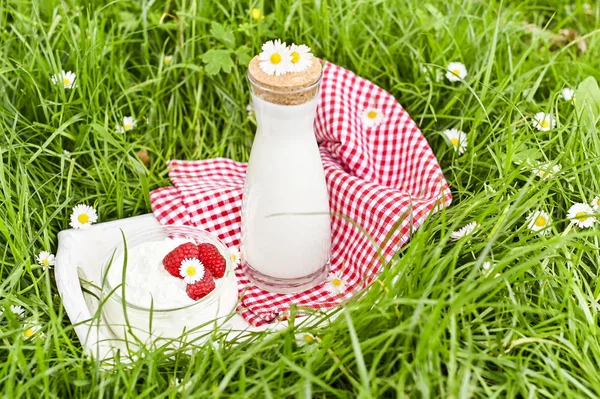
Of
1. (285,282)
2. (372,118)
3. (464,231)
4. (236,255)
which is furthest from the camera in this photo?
(372,118)

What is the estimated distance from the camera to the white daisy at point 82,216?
169 centimetres

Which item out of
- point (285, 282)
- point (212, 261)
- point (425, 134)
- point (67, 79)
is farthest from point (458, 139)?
point (67, 79)

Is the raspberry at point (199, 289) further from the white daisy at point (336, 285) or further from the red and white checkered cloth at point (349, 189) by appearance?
the white daisy at point (336, 285)

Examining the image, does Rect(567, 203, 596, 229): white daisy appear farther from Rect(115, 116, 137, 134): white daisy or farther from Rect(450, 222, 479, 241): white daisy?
Rect(115, 116, 137, 134): white daisy

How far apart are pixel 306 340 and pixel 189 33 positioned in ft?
3.48

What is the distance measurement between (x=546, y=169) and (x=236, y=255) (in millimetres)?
696

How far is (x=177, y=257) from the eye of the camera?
4.87ft

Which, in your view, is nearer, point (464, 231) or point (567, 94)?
point (464, 231)

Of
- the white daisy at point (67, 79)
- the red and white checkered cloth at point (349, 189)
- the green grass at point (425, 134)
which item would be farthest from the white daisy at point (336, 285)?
the white daisy at point (67, 79)

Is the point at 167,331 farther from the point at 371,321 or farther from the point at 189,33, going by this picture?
the point at 189,33

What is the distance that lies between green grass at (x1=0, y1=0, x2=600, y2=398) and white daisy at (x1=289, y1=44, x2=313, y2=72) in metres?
0.37

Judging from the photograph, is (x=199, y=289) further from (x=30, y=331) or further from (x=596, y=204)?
(x=596, y=204)

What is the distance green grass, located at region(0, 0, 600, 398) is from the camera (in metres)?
1.27

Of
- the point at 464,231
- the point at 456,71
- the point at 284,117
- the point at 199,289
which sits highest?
the point at 284,117
